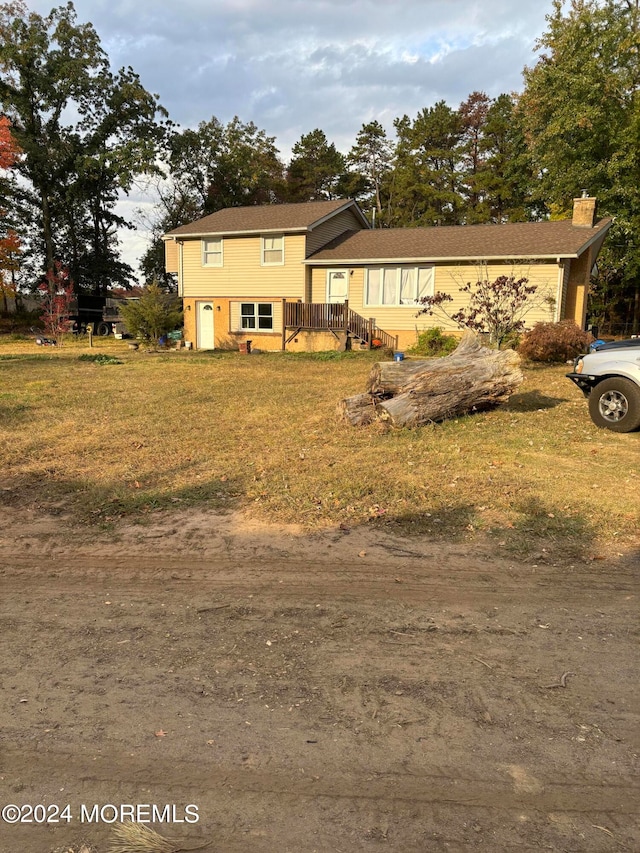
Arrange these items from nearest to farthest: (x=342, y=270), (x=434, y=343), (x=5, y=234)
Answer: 1. (x=434, y=343)
2. (x=342, y=270)
3. (x=5, y=234)

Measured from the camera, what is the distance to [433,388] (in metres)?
8.98

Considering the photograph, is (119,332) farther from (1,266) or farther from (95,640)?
(95,640)

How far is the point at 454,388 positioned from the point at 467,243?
1466cm

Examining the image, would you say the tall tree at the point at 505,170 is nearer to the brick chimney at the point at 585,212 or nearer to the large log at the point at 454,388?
the brick chimney at the point at 585,212

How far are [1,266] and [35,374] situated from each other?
15.6 m

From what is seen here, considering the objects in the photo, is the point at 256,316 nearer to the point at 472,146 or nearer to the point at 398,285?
the point at 398,285

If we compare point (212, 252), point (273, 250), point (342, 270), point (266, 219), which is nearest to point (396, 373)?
point (342, 270)

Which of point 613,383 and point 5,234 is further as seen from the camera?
point 5,234

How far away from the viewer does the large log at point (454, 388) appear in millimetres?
8789

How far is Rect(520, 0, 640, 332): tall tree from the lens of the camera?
26.8 m

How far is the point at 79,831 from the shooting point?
215 centimetres

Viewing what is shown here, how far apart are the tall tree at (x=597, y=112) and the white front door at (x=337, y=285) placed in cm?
1304

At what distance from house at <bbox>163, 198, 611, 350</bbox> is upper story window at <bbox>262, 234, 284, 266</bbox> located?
4 cm

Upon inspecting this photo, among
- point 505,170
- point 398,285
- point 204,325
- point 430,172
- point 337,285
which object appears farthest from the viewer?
point 430,172
